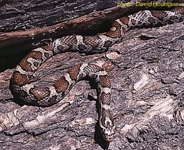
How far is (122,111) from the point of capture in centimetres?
735

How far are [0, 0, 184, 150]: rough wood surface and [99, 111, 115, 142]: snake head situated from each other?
0.20m

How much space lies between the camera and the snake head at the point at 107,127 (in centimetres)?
694

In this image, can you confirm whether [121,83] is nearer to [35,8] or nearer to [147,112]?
[147,112]

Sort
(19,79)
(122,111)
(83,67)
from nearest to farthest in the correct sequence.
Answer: (122,111) → (19,79) → (83,67)

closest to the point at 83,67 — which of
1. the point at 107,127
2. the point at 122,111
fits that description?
the point at 122,111

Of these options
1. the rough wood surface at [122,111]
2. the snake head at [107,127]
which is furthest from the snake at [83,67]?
the rough wood surface at [122,111]

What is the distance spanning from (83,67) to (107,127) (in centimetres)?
188

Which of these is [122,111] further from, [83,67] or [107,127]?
[83,67]

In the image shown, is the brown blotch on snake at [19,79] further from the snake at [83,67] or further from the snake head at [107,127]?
the snake head at [107,127]

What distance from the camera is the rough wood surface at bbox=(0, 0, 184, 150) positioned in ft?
23.3

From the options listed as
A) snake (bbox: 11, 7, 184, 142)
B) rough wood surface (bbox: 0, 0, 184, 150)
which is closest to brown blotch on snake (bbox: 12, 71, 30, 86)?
snake (bbox: 11, 7, 184, 142)

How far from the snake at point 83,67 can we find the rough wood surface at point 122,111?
18 centimetres

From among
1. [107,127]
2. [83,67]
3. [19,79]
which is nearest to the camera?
[107,127]

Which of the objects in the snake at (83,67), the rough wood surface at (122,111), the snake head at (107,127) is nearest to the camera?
the snake head at (107,127)
